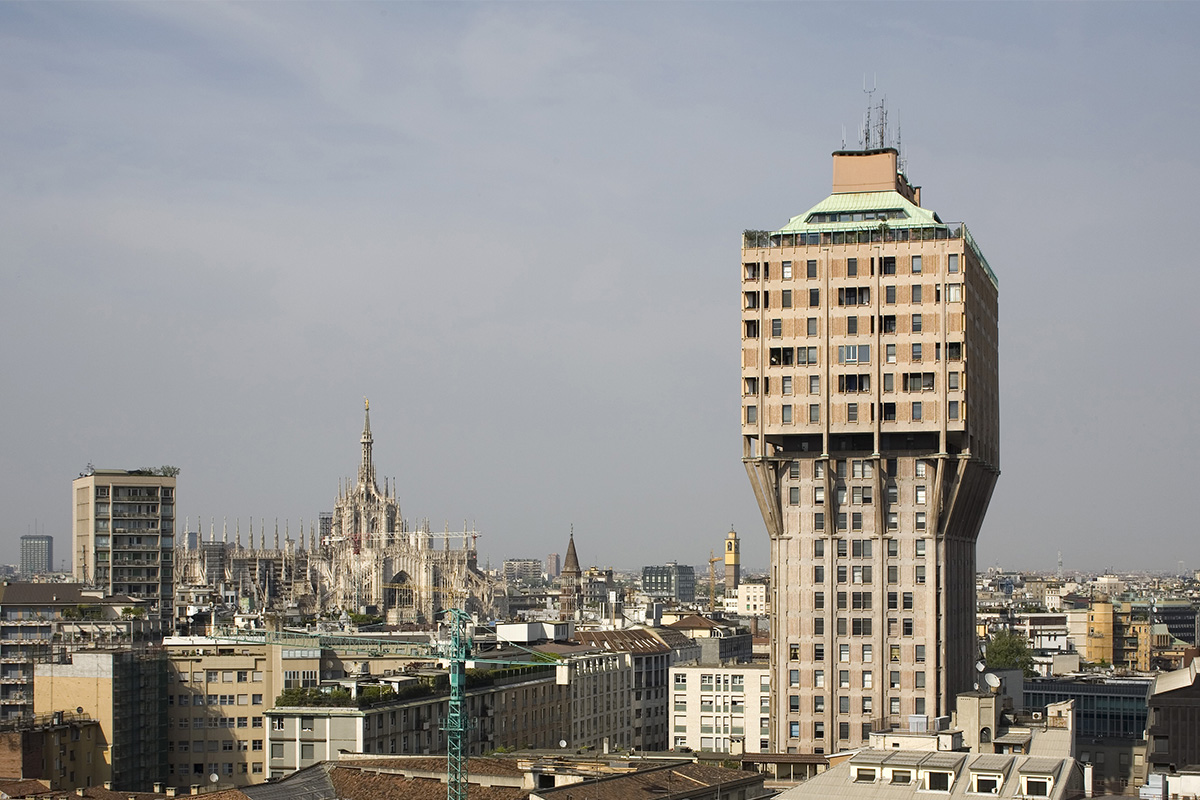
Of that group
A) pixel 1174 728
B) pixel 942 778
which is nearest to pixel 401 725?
pixel 942 778

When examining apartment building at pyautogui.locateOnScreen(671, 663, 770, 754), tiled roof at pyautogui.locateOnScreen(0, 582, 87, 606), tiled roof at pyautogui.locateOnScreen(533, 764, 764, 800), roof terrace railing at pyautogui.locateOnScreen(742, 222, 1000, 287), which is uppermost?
roof terrace railing at pyautogui.locateOnScreen(742, 222, 1000, 287)

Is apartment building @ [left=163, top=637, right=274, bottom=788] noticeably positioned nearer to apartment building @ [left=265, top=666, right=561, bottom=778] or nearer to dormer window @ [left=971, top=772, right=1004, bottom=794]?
apartment building @ [left=265, top=666, right=561, bottom=778]

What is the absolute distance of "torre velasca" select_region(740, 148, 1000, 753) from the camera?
412 feet

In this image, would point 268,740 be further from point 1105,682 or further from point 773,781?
point 1105,682

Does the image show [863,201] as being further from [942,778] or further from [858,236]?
[942,778]

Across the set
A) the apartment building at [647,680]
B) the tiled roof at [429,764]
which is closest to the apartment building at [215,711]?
the tiled roof at [429,764]

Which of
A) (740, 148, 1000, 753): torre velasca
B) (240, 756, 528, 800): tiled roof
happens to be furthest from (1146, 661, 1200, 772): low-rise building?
(240, 756, 528, 800): tiled roof

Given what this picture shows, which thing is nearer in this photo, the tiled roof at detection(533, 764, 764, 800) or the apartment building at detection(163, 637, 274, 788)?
the tiled roof at detection(533, 764, 764, 800)

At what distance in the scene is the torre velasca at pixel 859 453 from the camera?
125 m

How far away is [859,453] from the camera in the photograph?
128 m

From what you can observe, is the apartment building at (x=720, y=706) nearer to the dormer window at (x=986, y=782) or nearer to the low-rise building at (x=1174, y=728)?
the low-rise building at (x=1174, y=728)

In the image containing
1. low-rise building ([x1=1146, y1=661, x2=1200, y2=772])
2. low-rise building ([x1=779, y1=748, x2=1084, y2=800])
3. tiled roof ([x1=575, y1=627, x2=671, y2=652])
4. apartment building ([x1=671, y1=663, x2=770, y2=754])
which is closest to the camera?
low-rise building ([x1=779, y1=748, x2=1084, y2=800])

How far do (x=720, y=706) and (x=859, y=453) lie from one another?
4291 centimetres

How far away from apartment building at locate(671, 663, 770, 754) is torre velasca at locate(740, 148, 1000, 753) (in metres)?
30.8
